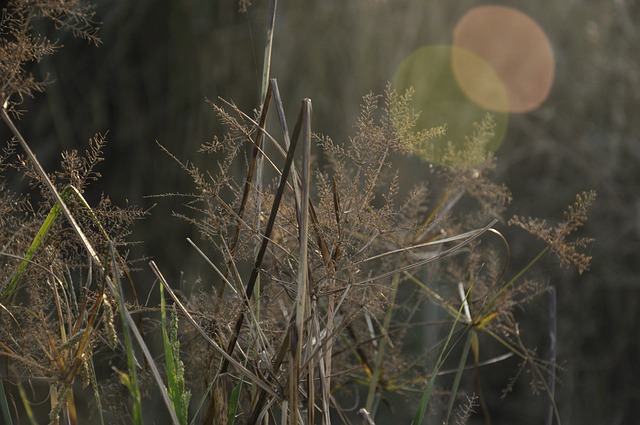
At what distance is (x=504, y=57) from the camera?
1.85m

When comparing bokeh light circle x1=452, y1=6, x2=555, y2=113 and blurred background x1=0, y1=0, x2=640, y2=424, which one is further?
bokeh light circle x1=452, y1=6, x2=555, y2=113

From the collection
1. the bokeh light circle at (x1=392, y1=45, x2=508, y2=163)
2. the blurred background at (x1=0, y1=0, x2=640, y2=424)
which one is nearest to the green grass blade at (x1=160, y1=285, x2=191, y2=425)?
the blurred background at (x1=0, y1=0, x2=640, y2=424)

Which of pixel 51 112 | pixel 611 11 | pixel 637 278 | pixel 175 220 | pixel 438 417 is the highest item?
pixel 611 11

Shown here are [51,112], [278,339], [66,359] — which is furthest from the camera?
[51,112]

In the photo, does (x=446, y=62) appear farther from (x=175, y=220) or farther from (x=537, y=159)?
(x=175, y=220)

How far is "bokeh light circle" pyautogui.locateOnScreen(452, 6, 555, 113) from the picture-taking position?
1.77 metres

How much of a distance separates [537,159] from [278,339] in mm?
1256

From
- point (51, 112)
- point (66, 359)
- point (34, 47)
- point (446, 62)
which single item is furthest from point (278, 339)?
point (446, 62)

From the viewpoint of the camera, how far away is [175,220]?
147 centimetres

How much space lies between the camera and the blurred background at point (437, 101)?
148 cm

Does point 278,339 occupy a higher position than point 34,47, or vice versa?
point 34,47

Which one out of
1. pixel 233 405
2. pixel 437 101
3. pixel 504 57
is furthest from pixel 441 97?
pixel 233 405

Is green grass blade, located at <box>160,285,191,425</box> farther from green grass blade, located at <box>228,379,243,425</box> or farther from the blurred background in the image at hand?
the blurred background

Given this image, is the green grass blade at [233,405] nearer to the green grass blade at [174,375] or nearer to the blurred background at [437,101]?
the green grass blade at [174,375]
